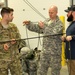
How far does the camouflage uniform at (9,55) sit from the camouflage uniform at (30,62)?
1.12 m

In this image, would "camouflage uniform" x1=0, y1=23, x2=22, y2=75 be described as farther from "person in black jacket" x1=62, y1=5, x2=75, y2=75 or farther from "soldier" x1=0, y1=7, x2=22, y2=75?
"person in black jacket" x1=62, y1=5, x2=75, y2=75

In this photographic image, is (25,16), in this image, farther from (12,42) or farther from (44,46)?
(12,42)

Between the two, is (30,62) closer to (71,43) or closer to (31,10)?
(71,43)

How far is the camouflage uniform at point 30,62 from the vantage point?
5.21m

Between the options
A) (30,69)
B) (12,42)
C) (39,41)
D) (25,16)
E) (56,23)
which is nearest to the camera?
(12,42)

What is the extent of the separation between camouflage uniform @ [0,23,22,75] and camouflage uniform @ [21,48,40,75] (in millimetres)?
1118

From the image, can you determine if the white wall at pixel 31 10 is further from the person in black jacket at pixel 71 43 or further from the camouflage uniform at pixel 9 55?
the camouflage uniform at pixel 9 55

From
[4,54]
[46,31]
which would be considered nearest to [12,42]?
[4,54]

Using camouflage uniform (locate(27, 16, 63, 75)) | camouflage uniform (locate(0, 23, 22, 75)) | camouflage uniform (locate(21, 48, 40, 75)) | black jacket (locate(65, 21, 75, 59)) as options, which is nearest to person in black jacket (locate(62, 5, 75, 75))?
black jacket (locate(65, 21, 75, 59))

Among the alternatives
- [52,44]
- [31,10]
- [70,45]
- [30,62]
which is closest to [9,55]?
[52,44]

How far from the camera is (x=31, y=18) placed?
7.19 metres

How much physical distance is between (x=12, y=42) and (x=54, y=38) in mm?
851

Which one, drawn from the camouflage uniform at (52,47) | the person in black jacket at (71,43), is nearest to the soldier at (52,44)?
the camouflage uniform at (52,47)

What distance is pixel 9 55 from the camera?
157 inches
